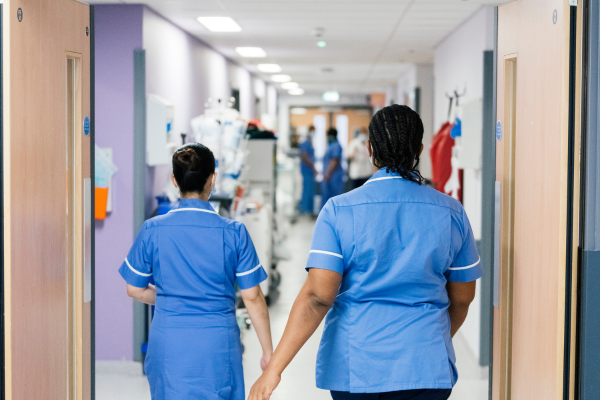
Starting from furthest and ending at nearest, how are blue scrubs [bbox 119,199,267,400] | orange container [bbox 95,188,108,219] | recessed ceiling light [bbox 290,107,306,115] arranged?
recessed ceiling light [bbox 290,107,306,115]
orange container [bbox 95,188,108,219]
blue scrubs [bbox 119,199,267,400]

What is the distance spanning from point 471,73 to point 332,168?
21.3ft

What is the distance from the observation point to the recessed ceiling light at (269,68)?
9164 millimetres

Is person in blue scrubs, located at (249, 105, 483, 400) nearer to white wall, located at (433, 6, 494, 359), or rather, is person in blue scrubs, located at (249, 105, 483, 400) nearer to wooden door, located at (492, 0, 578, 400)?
wooden door, located at (492, 0, 578, 400)

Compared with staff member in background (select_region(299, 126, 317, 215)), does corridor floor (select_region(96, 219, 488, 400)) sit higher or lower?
lower

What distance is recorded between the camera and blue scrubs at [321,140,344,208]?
11.4 meters

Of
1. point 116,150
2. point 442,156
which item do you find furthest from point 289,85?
point 116,150

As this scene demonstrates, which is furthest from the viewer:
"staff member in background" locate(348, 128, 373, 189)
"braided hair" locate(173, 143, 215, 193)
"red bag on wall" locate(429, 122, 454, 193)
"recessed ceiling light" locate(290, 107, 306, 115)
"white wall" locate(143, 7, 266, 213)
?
"recessed ceiling light" locate(290, 107, 306, 115)

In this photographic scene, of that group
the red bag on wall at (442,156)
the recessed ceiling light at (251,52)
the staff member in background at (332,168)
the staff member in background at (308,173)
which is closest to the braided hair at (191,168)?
the red bag on wall at (442,156)

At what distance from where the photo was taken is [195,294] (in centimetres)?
234

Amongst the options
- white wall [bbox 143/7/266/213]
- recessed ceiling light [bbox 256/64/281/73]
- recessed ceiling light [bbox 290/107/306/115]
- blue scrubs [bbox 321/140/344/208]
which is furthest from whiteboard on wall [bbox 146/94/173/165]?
recessed ceiling light [bbox 290/107/306/115]

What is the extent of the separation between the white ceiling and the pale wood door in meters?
2.24

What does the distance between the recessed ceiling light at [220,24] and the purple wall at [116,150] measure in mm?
892

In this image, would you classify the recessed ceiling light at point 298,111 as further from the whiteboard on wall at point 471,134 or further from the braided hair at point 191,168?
the braided hair at point 191,168

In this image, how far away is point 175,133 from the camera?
18.4 ft
